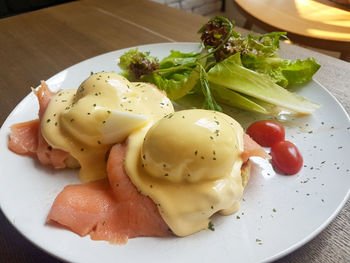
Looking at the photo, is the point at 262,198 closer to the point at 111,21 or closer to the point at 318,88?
the point at 318,88

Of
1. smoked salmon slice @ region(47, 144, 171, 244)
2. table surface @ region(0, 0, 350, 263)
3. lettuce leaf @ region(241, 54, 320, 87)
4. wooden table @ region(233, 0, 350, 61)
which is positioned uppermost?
lettuce leaf @ region(241, 54, 320, 87)

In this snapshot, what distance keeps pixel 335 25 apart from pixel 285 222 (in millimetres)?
3142

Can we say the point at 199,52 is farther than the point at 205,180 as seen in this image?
Yes

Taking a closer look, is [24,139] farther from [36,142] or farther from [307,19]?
[307,19]

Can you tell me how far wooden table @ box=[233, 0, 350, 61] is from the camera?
337cm

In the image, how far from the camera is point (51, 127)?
74.6 inches

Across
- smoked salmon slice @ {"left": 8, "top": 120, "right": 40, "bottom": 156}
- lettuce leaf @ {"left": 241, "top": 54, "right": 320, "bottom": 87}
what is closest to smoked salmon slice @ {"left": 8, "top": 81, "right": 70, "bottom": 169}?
smoked salmon slice @ {"left": 8, "top": 120, "right": 40, "bottom": 156}

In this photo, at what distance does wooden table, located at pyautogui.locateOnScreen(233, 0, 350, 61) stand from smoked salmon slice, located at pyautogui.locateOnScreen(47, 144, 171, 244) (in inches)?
109

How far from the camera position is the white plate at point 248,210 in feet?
4.49

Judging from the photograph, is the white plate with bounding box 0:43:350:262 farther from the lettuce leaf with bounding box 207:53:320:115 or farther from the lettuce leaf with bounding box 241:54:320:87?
the lettuce leaf with bounding box 241:54:320:87

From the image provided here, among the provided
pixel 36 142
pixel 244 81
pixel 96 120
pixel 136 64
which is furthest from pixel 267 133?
pixel 36 142

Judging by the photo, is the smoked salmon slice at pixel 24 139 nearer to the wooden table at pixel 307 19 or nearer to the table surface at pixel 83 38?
the table surface at pixel 83 38

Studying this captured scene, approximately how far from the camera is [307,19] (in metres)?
3.80

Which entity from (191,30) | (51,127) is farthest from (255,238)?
(191,30)
